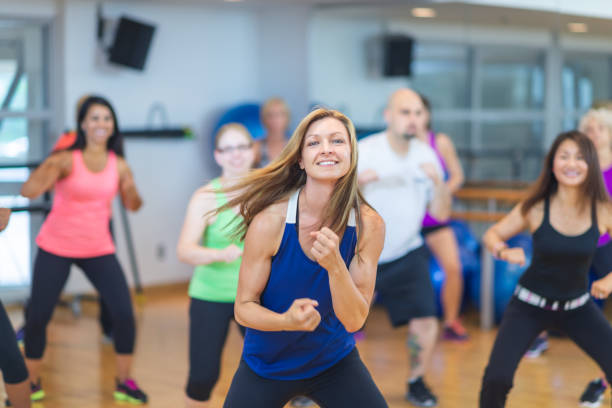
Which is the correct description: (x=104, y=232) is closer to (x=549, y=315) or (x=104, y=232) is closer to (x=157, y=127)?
(x=549, y=315)

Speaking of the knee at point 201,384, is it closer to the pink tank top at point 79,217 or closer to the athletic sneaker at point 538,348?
the pink tank top at point 79,217

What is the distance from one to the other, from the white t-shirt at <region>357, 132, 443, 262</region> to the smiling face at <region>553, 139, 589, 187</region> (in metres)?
0.93

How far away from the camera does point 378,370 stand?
4988mm

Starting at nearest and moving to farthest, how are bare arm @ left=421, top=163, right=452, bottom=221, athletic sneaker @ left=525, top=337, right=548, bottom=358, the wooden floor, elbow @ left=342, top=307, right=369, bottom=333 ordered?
1. elbow @ left=342, top=307, right=369, bottom=333
2. bare arm @ left=421, top=163, right=452, bottom=221
3. the wooden floor
4. athletic sneaker @ left=525, top=337, right=548, bottom=358

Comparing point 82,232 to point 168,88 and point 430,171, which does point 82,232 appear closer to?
point 430,171

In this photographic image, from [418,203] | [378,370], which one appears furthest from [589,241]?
[378,370]

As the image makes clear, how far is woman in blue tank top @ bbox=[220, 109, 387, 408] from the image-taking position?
2367 mm

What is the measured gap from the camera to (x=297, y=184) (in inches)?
98.6

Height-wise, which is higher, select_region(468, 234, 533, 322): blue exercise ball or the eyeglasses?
the eyeglasses

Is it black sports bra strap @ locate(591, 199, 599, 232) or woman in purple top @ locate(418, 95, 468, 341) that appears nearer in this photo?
black sports bra strap @ locate(591, 199, 599, 232)

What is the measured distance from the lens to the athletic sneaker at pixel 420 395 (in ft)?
14.0

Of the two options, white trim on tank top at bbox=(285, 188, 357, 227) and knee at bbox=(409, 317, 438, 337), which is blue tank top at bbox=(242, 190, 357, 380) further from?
knee at bbox=(409, 317, 438, 337)

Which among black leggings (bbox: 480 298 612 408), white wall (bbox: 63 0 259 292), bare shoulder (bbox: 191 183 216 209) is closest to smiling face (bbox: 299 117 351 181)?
bare shoulder (bbox: 191 183 216 209)

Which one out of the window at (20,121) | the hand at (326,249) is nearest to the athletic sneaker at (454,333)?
the window at (20,121)
